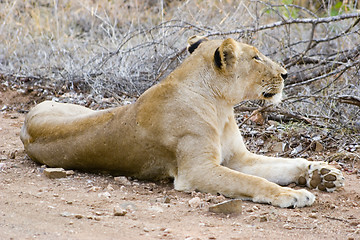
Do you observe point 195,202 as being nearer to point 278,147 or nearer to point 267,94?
point 267,94

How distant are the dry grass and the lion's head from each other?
566 millimetres

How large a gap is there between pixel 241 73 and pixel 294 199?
1104 millimetres

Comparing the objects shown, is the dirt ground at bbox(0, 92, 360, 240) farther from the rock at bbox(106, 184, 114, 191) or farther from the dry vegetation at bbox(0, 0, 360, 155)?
the dry vegetation at bbox(0, 0, 360, 155)

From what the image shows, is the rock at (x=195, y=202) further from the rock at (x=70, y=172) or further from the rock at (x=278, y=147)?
the rock at (x=278, y=147)

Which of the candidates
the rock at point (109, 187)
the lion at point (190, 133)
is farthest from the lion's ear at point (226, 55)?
the rock at point (109, 187)

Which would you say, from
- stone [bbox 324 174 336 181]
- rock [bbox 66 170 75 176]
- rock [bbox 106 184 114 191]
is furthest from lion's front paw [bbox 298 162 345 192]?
rock [bbox 66 170 75 176]

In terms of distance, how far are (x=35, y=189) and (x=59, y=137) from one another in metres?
0.63

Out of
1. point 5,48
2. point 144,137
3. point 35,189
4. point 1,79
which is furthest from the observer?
point 5,48

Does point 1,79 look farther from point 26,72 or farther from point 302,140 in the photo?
point 302,140

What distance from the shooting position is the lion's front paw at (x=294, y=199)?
358cm

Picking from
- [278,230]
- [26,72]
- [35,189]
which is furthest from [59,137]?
[26,72]

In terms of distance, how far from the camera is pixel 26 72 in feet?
26.3

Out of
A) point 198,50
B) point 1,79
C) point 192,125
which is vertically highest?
point 198,50

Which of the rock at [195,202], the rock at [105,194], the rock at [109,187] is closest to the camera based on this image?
the rock at [195,202]
